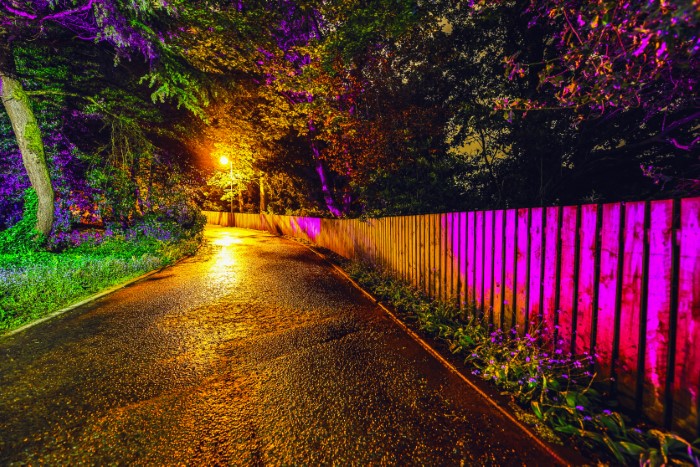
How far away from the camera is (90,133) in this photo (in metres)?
12.4

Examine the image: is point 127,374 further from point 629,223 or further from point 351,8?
point 351,8

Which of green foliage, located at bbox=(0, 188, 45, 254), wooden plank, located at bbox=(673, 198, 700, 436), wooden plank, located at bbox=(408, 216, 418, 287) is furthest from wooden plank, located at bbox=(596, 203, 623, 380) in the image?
green foliage, located at bbox=(0, 188, 45, 254)

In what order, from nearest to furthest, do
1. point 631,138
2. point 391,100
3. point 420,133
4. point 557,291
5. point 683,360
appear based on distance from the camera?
point 683,360 → point 557,291 → point 631,138 → point 420,133 → point 391,100

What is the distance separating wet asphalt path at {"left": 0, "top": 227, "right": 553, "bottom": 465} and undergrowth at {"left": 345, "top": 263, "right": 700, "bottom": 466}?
1.17ft

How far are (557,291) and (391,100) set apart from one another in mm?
8437

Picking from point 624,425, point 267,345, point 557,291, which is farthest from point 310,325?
point 624,425

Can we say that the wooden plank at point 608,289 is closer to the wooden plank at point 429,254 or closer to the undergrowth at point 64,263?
the wooden plank at point 429,254

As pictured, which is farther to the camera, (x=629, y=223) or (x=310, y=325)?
(x=310, y=325)

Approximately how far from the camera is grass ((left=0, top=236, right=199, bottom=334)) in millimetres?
4879

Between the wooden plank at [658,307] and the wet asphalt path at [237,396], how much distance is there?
1.01 m

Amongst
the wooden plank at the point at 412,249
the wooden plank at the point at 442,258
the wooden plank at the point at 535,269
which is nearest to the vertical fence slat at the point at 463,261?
the wooden plank at the point at 442,258

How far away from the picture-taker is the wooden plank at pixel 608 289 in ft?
7.89

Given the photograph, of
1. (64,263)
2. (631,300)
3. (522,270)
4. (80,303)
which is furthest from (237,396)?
(64,263)

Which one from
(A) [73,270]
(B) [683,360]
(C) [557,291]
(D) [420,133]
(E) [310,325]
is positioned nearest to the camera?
(B) [683,360]
